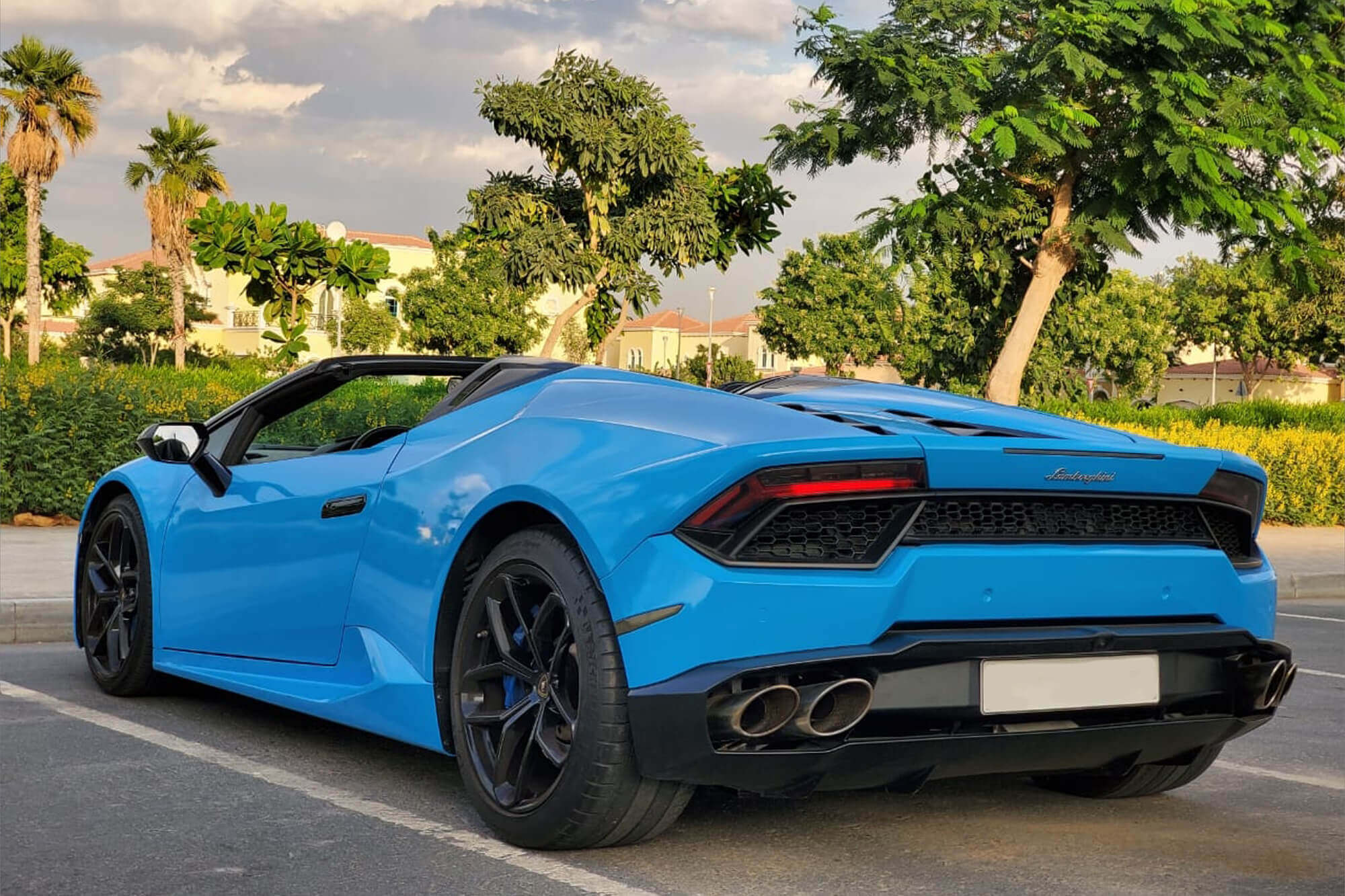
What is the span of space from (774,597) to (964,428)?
2.48ft

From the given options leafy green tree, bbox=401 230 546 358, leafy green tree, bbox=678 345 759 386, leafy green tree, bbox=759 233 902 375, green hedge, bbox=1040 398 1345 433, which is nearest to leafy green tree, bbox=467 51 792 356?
green hedge, bbox=1040 398 1345 433

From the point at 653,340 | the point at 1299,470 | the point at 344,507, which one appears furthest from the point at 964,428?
the point at 653,340

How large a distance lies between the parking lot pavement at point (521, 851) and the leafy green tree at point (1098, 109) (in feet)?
40.9

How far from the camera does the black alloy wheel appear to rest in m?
3.50

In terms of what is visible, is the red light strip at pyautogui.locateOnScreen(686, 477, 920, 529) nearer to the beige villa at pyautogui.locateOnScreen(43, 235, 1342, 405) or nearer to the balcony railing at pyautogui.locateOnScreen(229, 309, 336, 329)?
the beige villa at pyautogui.locateOnScreen(43, 235, 1342, 405)

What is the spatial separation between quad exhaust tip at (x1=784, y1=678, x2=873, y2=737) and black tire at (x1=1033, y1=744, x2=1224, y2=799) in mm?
1412

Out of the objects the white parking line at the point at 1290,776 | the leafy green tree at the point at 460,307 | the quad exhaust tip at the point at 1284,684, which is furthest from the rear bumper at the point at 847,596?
the leafy green tree at the point at 460,307

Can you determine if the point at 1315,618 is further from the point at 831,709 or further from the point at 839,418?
the point at 831,709

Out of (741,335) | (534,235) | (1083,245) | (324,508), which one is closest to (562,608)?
(324,508)

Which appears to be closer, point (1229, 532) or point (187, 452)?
point (1229, 532)

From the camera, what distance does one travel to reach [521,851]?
361cm

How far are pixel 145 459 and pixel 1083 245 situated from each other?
50.4 feet

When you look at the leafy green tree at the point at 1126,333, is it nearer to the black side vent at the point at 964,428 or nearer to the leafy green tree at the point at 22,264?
the leafy green tree at the point at 22,264

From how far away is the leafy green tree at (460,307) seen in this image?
72.1 metres
